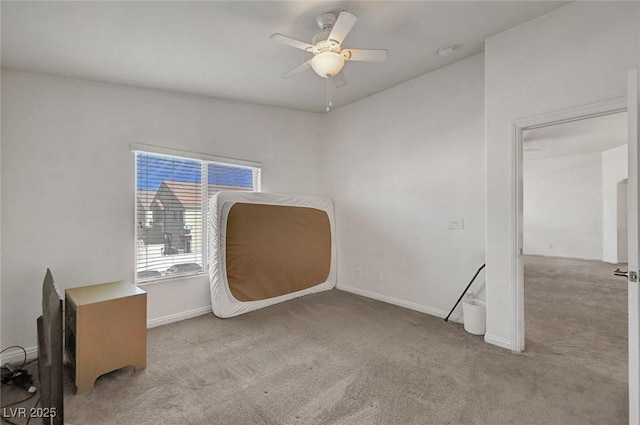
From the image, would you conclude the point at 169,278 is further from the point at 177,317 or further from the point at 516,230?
the point at 516,230

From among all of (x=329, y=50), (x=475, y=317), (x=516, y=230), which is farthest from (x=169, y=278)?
(x=516, y=230)

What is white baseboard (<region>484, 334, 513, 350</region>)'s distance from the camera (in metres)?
2.63

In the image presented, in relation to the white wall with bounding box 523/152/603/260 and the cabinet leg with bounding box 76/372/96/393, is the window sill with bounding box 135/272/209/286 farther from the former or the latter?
the white wall with bounding box 523/152/603/260

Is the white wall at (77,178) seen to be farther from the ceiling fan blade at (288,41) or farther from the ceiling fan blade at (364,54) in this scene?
the ceiling fan blade at (364,54)

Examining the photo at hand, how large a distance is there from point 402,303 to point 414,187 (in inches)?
60.7

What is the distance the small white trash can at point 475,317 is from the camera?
2918mm

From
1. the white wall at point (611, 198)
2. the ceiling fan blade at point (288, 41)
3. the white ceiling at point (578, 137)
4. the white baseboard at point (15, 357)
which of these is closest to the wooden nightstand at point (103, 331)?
the white baseboard at point (15, 357)

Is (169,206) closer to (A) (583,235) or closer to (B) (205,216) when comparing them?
(B) (205,216)

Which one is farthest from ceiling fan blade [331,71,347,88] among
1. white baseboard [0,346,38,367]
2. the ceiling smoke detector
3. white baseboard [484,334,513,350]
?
white baseboard [0,346,38,367]

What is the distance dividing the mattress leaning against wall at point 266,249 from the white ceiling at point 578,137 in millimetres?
3741

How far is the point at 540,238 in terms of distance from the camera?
8.60 meters

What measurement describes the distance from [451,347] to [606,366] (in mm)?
1150

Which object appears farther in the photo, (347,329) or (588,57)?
(347,329)

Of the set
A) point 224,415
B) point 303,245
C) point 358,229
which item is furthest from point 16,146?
point 358,229
